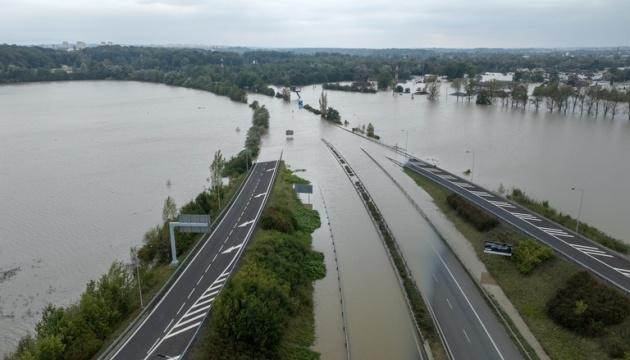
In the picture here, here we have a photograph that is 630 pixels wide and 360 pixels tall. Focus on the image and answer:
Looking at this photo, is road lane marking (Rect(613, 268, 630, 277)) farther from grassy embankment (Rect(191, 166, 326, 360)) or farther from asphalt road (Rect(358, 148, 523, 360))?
grassy embankment (Rect(191, 166, 326, 360))

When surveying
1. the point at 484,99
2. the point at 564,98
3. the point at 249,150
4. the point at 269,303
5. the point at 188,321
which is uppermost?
the point at 564,98

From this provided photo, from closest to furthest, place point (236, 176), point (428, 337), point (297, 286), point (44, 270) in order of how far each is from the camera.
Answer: point (428, 337), point (297, 286), point (44, 270), point (236, 176)

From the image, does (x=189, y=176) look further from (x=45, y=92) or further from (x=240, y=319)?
(x=45, y=92)

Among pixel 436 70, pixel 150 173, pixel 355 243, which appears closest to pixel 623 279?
pixel 355 243

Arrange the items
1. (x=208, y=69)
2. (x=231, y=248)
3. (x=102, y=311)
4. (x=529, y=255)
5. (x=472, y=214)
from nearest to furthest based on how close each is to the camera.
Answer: (x=102, y=311) → (x=529, y=255) → (x=231, y=248) → (x=472, y=214) → (x=208, y=69)

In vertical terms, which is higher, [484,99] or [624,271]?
[484,99]

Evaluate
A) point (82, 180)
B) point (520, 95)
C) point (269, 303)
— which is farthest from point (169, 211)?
point (520, 95)

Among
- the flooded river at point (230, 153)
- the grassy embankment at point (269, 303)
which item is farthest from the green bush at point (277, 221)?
the flooded river at point (230, 153)

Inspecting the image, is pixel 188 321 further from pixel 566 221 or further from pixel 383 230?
pixel 566 221
